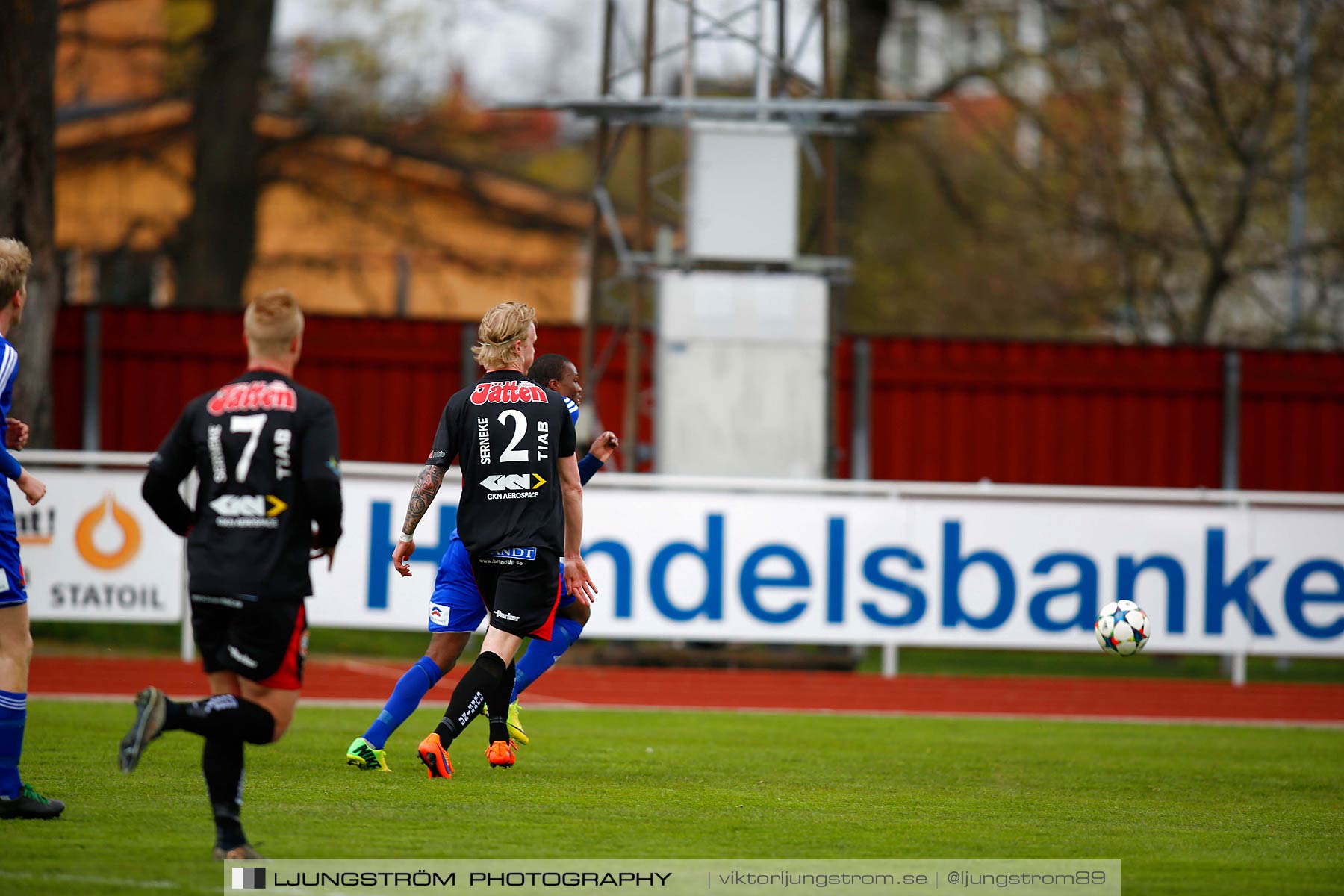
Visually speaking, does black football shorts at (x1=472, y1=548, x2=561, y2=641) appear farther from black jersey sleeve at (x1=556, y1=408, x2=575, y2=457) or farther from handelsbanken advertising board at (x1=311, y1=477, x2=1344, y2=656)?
handelsbanken advertising board at (x1=311, y1=477, x2=1344, y2=656)

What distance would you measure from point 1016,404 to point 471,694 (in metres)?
12.6

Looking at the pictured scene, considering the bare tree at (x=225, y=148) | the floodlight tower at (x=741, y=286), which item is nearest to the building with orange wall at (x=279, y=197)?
the bare tree at (x=225, y=148)

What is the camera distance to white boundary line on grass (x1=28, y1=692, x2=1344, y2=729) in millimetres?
11141

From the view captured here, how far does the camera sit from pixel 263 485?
520 cm

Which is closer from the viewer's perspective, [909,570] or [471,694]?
→ [471,694]

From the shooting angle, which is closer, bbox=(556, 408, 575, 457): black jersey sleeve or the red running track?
bbox=(556, 408, 575, 457): black jersey sleeve

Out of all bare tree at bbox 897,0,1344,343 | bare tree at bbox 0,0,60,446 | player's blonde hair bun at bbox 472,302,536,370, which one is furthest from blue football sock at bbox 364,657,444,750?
bare tree at bbox 897,0,1344,343

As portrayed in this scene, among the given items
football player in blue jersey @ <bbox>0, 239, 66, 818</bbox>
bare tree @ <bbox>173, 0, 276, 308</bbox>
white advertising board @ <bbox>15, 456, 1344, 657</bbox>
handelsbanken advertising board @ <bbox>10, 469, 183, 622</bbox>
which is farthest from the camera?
bare tree @ <bbox>173, 0, 276, 308</bbox>

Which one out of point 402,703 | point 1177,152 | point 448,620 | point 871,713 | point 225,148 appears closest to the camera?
point 402,703

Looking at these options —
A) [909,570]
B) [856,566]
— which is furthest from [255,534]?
[909,570]

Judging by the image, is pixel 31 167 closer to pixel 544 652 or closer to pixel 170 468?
pixel 544 652

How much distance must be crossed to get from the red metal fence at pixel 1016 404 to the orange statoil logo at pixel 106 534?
5.01 metres

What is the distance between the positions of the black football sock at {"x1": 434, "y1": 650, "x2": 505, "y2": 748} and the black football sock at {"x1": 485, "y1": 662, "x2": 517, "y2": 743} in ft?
0.08

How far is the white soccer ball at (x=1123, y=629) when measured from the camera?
9.92 metres
